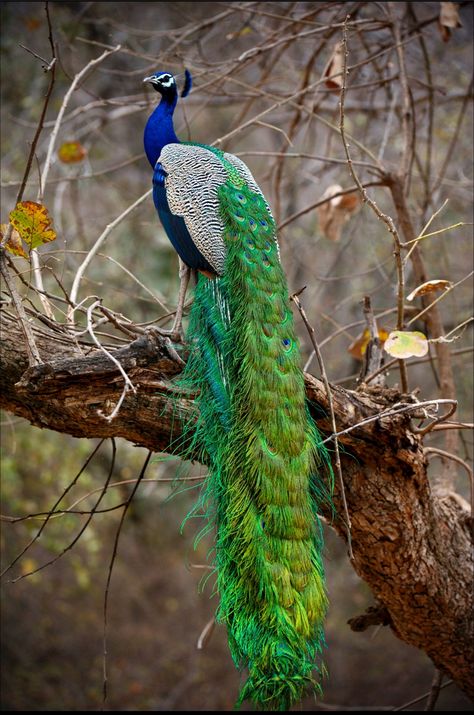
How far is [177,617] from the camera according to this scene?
7.05m

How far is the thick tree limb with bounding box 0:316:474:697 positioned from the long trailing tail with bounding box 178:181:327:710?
0.35ft

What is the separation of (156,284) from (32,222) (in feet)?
13.9

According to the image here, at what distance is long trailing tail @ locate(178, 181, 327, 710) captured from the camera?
6.05ft

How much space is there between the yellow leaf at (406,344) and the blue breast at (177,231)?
577 millimetres

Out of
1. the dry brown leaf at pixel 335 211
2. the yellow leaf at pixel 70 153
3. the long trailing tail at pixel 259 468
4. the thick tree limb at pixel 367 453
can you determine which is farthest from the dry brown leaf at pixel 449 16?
the thick tree limb at pixel 367 453

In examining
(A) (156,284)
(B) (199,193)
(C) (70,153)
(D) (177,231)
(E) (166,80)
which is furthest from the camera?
(A) (156,284)

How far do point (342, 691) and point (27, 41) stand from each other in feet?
17.4

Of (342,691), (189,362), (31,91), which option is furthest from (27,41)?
(342,691)

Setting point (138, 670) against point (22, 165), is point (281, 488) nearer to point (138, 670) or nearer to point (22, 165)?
point (22, 165)

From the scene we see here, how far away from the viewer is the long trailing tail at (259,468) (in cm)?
184

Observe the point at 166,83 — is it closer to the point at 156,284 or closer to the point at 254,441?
the point at 254,441

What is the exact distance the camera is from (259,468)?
2.02m

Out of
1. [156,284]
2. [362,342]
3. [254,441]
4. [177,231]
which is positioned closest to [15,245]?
[177,231]

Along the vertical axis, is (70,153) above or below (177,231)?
above
